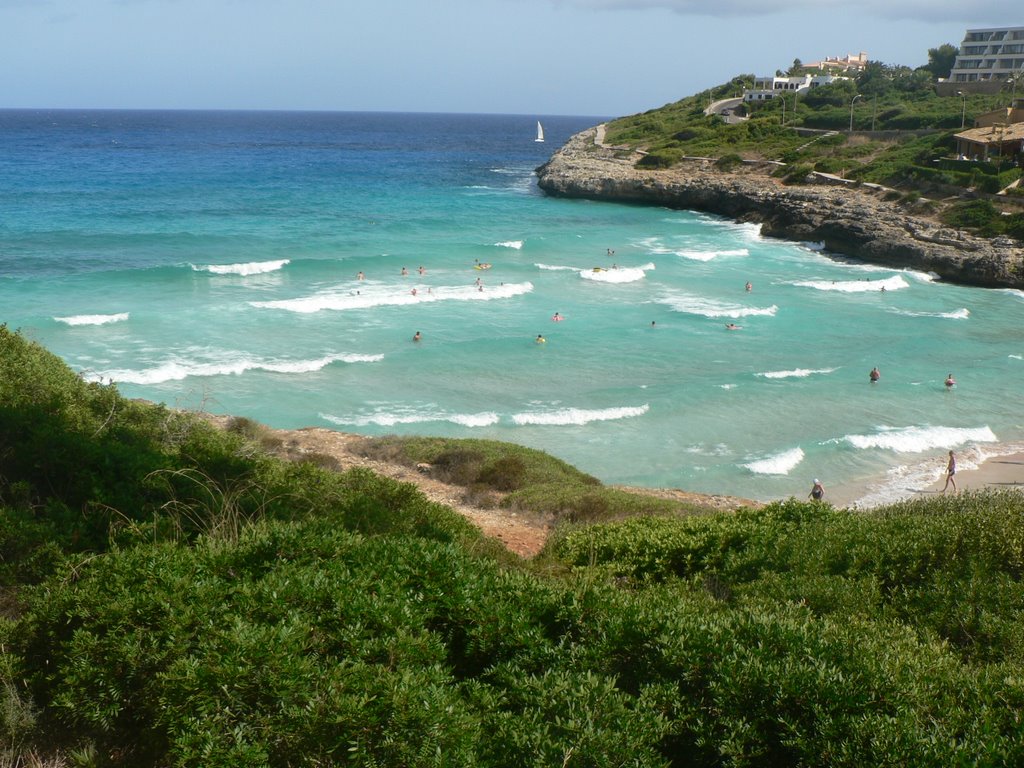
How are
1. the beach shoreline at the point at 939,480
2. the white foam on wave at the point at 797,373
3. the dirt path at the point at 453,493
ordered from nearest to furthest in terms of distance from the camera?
1. the dirt path at the point at 453,493
2. the beach shoreline at the point at 939,480
3. the white foam on wave at the point at 797,373

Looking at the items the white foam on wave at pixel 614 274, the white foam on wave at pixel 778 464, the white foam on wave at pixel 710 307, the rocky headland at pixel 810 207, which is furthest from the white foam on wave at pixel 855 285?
the white foam on wave at pixel 778 464

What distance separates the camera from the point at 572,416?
22.7 meters

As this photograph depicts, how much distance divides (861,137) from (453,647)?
2824 inches

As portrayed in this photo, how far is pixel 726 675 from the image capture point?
5004 millimetres

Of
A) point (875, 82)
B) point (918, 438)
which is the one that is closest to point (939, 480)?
point (918, 438)

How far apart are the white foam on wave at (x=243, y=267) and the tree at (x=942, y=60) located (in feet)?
322

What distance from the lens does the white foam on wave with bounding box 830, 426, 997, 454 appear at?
2119cm

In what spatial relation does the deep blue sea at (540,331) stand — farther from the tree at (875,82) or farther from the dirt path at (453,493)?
the tree at (875,82)

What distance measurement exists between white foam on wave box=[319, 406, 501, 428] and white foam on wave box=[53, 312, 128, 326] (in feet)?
40.2

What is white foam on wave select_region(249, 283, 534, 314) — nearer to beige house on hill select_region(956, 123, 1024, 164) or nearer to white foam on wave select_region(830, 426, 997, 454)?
white foam on wave select_region(830, 426, 997, 454)

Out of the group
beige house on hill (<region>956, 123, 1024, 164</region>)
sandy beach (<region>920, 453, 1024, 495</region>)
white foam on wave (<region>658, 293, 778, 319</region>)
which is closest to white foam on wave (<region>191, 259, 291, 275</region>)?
white foam on wave (<region>658, 293, 778, 319</region>)

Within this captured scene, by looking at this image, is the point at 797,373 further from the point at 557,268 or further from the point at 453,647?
the point at 453,647

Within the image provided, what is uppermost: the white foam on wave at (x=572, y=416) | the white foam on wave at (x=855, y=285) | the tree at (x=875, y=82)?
the tree at (x=875, y=82)

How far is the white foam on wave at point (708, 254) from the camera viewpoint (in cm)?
4525
